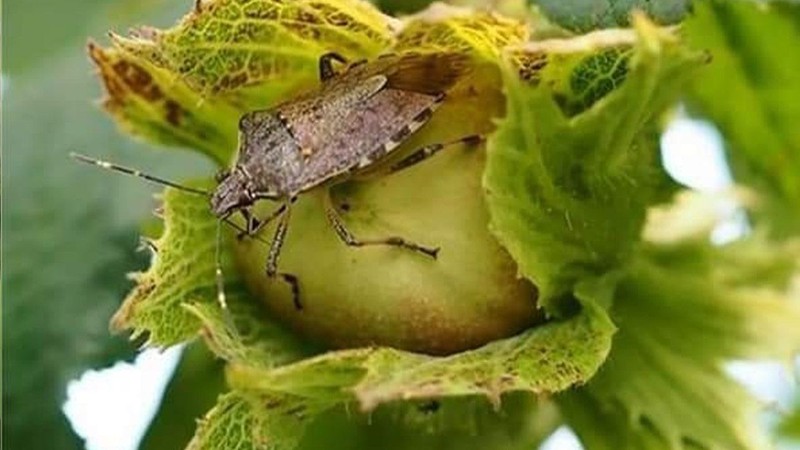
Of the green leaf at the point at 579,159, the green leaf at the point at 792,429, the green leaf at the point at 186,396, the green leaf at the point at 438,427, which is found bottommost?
the green leaf at the point at 792,429

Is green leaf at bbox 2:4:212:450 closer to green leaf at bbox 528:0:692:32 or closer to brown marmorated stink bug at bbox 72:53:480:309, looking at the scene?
brown marmorated stink bug at bbox 72:53:480:309

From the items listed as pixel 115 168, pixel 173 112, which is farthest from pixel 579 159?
pixel 115 168

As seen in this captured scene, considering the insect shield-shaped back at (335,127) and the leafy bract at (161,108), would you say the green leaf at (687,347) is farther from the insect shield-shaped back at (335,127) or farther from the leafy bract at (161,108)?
the leafy bract at (161,108)

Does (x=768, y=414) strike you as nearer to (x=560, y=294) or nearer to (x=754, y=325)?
(x=754, y=325)

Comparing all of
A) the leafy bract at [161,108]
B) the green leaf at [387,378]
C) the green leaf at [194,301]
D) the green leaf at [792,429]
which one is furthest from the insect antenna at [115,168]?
the green leaf at [792,429]

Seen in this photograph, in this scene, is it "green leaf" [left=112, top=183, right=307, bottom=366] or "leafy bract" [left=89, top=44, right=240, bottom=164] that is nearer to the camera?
"green leaf" [left=112, top=183, right=307, bottom=366]

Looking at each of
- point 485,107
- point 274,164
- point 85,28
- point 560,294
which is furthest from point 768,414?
point 85,28

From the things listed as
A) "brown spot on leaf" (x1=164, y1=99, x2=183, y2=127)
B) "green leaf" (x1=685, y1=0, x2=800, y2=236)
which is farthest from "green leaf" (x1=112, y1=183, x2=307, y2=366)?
"green leaf" (x1=685, y1=0, x2=800, y2=236)
